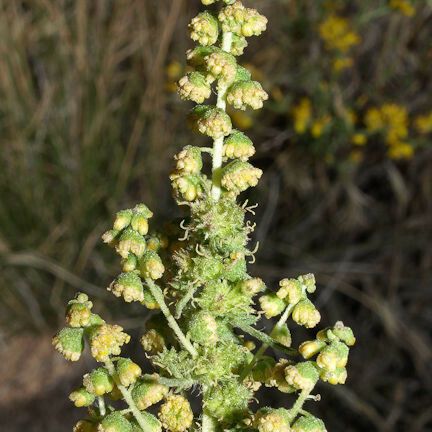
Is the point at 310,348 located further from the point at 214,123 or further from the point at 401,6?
the point at 401,6

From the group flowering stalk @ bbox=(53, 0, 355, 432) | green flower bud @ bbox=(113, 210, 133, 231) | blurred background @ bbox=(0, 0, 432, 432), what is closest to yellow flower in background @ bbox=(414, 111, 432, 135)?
blurred background @ bbox=(0, 0, 432, 432)

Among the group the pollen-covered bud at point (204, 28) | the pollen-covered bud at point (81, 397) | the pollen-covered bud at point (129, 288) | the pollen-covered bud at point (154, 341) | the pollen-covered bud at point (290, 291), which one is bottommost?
the pollen-covered bud at point (154, 341)

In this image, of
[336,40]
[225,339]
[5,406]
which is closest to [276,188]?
[336,40]

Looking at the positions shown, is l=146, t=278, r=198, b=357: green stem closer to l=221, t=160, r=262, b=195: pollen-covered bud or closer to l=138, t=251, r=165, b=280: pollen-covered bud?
l=138, t=251, r=165, b=280: pollen-covered bud

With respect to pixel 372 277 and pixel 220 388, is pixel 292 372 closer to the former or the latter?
pixel 220 388

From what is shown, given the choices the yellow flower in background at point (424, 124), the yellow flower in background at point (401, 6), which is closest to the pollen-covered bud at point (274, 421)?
the yellow flower in background at point (401, 6)

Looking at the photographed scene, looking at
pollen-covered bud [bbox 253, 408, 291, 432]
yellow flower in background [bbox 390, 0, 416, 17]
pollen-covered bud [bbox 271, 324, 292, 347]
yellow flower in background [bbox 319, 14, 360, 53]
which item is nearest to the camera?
pollen-covered bud [bbox 253, 408, 291, 432]

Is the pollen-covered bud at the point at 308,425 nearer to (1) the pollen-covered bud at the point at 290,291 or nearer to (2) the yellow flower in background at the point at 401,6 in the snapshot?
(1) the pollen-covered bud at the point at 290,291

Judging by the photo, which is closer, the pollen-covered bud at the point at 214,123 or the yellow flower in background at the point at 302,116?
the pollen-covered bud at the point at 214,123
